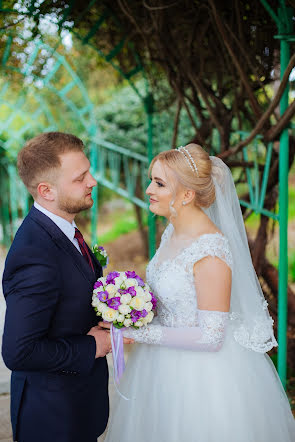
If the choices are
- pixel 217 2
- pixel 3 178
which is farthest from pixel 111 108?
pixel 217 2

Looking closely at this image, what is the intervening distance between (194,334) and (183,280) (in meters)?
0.25

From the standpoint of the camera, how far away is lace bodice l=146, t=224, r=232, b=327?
218 centimetres

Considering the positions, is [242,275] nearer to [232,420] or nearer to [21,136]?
[232,420]

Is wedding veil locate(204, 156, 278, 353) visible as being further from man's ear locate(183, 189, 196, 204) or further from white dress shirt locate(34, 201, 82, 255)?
white dress shirt locate(34, 201, 82, 255)

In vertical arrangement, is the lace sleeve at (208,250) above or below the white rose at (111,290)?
above

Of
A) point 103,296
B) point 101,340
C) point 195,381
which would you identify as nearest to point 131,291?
point 103,296

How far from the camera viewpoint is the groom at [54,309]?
5.87ft

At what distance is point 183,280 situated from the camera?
221 cm

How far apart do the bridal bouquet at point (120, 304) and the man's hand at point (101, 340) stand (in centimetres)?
2

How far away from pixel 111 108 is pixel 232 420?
24.0ft

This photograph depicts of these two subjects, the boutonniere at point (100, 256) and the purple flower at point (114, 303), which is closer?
the purple flower at point (114, 303)

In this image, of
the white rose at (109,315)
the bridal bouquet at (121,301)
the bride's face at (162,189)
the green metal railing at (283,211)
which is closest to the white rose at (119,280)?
the bridal bouquet at (121,301)

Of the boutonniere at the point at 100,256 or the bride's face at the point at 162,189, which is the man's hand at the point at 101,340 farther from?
the bride's face at the point at 162,189

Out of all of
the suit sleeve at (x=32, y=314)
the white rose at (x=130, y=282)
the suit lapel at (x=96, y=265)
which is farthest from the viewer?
the suit lapel at (x=96, y=265)
